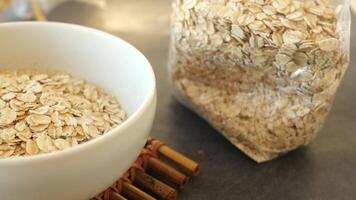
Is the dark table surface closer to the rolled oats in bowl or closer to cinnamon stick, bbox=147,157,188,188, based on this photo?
cinnamon stick, bbox=147,157,188,188

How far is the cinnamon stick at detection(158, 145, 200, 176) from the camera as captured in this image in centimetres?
56

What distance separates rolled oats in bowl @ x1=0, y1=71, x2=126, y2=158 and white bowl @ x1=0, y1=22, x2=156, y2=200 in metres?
0.03

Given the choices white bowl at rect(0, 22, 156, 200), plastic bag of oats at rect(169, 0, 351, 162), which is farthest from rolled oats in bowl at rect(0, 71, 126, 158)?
plastic bag of oats at rect(169, 0, 351, 162)

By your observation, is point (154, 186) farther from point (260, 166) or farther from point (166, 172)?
point (260, 166)

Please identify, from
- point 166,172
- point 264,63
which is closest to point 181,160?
point 166,172

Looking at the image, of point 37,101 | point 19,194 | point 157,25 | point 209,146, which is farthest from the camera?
point 157,25

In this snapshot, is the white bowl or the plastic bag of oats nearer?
the white bowl

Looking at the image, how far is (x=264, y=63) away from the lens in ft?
1.81

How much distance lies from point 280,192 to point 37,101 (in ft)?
0.99

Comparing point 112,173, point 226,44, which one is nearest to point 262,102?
point 226,44

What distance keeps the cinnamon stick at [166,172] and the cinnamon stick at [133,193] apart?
0.04m

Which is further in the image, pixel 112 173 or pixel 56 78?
pixel 56 78

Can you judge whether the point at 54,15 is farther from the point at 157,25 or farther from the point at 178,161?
the point at 178,161

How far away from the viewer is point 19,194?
0.40 meters
